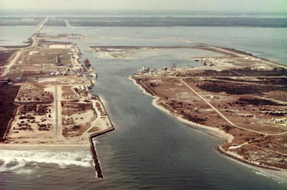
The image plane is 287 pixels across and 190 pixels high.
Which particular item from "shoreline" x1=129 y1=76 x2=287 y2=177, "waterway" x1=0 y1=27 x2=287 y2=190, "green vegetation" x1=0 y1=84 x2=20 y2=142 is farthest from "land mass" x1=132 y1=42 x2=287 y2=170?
"green vegetation" x1=0 y1=84 x2=20 y2=142

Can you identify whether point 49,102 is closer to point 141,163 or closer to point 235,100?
point 141,163

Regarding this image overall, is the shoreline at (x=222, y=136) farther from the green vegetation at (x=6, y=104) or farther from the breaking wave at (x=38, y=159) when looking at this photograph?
the green vegetation at (x=6, y=104)

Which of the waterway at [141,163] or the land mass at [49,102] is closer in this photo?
the waterway at [141,163]

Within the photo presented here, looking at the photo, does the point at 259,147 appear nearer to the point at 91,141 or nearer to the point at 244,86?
the point at 91,141

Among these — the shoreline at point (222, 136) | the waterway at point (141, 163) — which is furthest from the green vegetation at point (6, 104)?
the shoreline at point (222, 136)

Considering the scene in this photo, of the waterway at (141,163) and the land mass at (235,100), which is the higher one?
the land mass at (235,100)

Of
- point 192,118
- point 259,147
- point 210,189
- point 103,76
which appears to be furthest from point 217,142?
point 103,76
